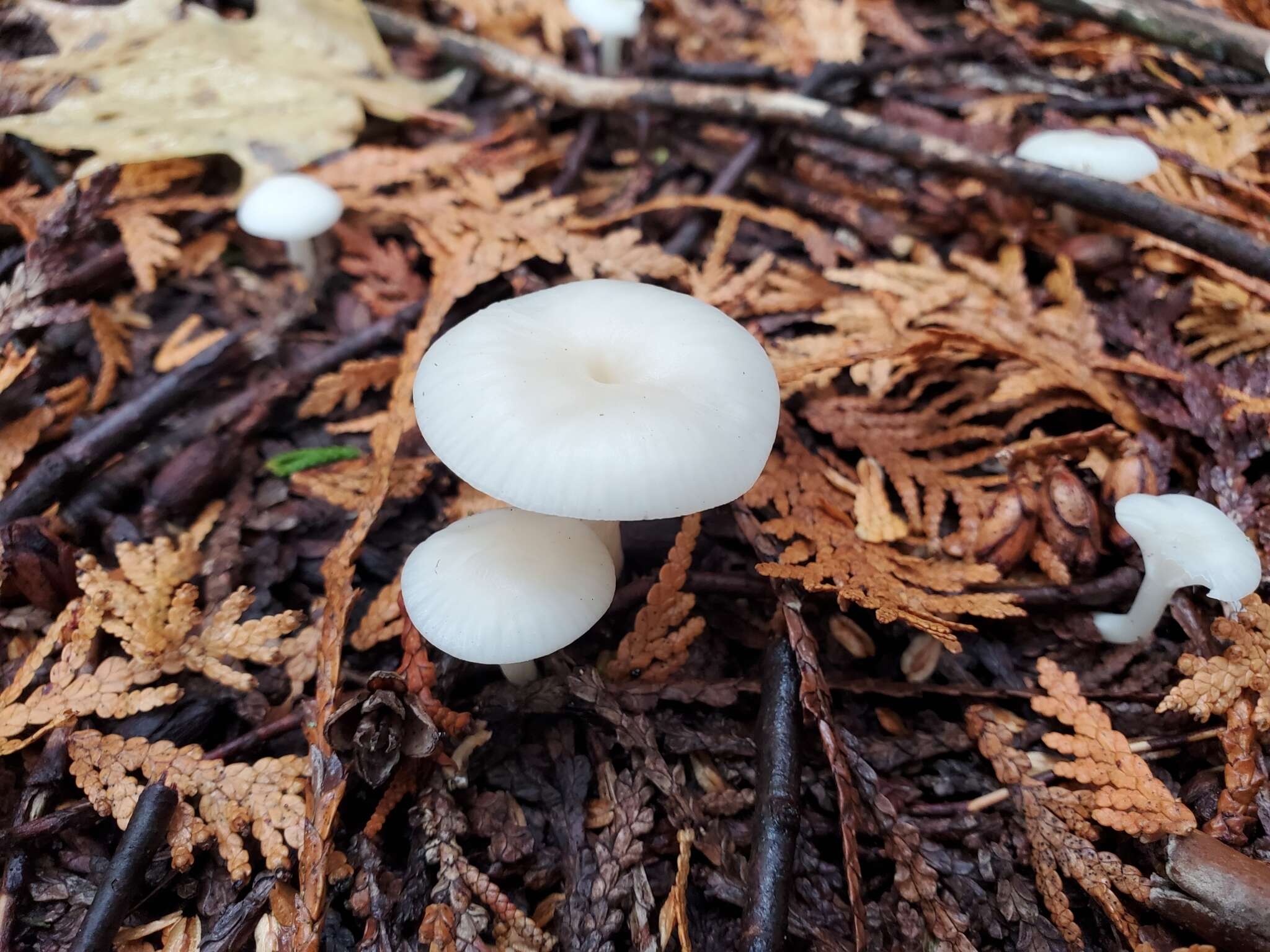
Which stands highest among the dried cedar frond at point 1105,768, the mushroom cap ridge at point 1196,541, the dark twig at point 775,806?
the mushroom cap ridge at point 1196,541

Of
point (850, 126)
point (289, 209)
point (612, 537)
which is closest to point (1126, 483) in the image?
point (612, 537)

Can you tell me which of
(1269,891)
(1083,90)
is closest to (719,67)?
(1083,90)

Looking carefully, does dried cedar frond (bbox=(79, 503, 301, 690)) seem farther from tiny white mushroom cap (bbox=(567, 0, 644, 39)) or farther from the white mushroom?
tiny white mushroom cap (bbox=(567, 0, 644, 39))

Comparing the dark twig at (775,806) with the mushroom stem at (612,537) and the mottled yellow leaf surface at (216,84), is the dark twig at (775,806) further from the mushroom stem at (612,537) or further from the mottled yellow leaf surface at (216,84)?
the mottled yellow leaf surface at (216,84)

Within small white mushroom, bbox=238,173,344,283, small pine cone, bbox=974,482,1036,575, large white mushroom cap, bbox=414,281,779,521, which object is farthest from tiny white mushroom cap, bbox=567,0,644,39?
small pine cone, bbox=974,482,1036,575

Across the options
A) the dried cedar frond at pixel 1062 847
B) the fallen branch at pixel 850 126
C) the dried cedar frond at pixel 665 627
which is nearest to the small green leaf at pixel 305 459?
the dried cedar frond at pixel 665 627

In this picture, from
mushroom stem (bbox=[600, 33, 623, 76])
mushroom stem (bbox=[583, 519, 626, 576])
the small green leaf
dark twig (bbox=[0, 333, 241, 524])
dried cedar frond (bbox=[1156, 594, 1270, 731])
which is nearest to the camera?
dried cedar frond (bbox=[1156, 594, 1270, 731])

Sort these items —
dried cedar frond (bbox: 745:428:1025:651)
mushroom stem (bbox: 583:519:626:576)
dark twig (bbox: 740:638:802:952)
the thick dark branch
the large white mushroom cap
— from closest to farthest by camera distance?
the large white mushroom cap, dark twig (bbox: 740:638:802:952), dried cedar frond (bbox: 745:428:1025:651), mushroom stem (bbox: 583:519:626:576), the thick dark branch
